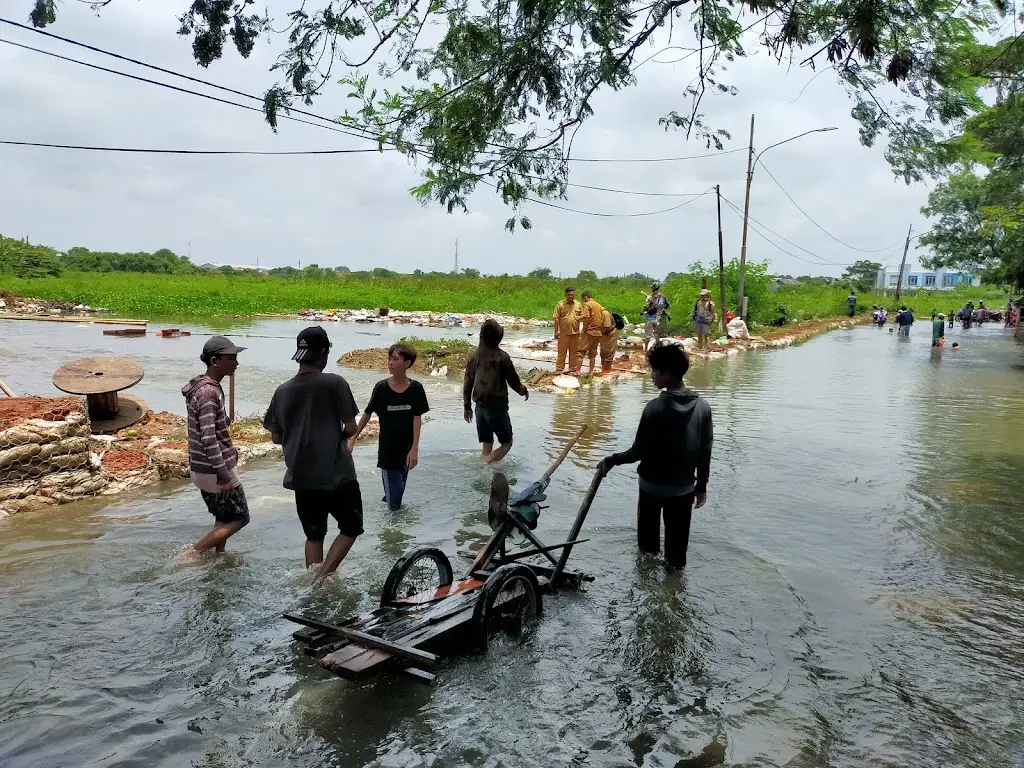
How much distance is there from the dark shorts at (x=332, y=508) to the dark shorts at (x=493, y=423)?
328 centimetres

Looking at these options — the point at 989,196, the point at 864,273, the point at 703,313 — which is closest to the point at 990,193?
the point at 989,196

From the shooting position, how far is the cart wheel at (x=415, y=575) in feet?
13.9

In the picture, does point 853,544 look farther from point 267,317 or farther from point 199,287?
point 199,287

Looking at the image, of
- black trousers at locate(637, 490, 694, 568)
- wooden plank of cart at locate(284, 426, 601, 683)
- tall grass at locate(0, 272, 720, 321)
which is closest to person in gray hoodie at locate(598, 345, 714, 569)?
black trousers at locate(637, 490, 694, 568)

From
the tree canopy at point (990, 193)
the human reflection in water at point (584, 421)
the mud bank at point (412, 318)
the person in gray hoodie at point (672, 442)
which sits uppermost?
the tree canopy at point (990, 193)

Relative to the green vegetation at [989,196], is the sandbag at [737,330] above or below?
below

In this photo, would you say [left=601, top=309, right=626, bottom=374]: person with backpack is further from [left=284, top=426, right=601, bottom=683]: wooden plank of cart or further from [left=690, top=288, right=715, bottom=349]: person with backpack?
[left=284, top=426, right=601, bottom=683]: wooden plank of cart

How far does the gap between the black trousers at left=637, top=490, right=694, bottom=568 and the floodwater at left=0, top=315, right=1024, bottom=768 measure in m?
0.18

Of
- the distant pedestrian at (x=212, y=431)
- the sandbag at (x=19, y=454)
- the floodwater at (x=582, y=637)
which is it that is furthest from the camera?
the sandbag at (x=19, y=454)

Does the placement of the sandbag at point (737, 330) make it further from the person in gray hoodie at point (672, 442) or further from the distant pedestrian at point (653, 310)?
the person in gray hoodie at point (672, 442)

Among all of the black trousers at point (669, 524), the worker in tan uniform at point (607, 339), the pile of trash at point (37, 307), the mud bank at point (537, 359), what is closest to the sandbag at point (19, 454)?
the black trousers at point (669, 524)

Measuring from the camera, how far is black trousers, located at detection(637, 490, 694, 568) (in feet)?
16.8

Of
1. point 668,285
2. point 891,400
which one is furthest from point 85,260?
point 891,400

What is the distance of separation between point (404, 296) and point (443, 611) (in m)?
43.5
